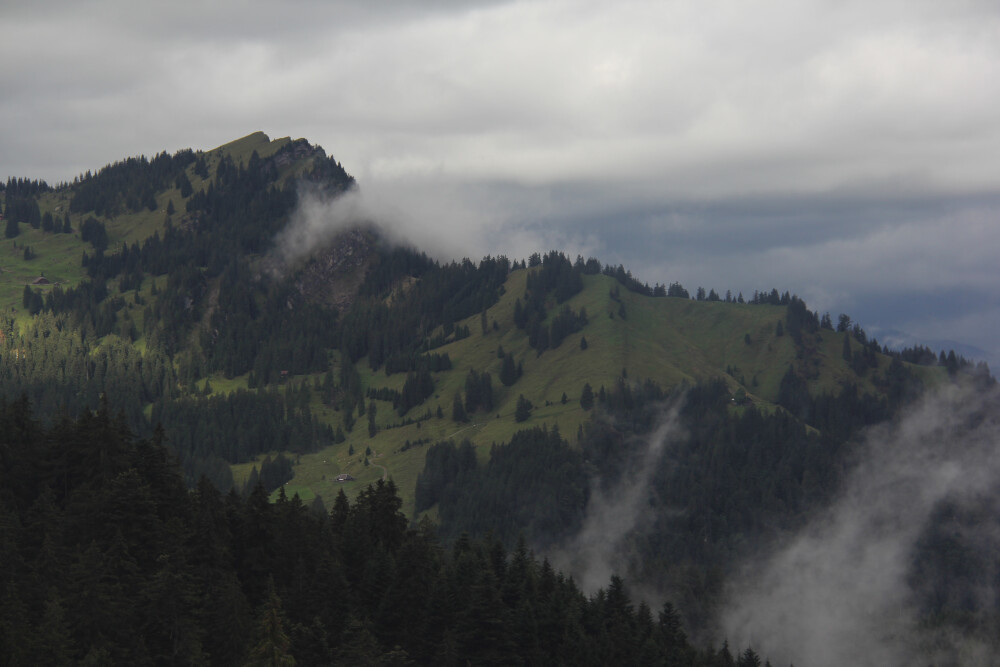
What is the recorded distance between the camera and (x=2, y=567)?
76312mm

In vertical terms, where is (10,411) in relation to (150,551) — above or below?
above

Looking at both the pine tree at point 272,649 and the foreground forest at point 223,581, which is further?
the foreground forest at point 223,581

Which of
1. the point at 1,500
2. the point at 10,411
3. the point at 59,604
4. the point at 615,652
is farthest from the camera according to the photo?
the point at 615,652

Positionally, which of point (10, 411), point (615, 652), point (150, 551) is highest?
point (10, 411)

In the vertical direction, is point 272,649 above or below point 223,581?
above

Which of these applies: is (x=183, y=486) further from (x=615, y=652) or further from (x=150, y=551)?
(x=615, y=652)

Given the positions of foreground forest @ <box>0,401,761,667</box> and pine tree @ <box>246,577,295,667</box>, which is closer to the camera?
pine tree @ <box>246,577,295,667</box>

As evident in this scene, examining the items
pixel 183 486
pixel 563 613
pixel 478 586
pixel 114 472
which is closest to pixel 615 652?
pixel 563 613

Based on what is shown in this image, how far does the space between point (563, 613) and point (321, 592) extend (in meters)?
33.2

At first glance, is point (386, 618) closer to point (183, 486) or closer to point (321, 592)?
point (321, 592)

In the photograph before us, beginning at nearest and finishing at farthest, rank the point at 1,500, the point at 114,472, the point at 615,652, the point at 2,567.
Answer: the point at 2,567
the point at 1,500
the point at 114,472
the point at 615,652

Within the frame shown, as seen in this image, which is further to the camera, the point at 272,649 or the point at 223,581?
the point at 223,581

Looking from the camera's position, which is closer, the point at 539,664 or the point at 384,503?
the point at 539,664


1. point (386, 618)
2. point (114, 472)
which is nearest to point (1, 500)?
point (114, 472)
